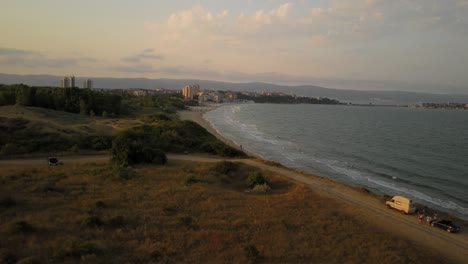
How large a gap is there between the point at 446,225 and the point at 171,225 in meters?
16.0

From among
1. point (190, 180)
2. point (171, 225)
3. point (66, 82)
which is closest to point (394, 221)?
point (190, 180)

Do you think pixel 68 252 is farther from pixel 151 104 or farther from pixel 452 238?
pixel 151 104

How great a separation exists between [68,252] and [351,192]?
20994 mm

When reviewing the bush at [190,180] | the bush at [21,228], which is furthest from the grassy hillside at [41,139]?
the bush at [21,228]

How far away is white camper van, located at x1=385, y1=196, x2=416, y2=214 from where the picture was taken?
2378 cm

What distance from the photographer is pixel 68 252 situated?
12.2 metres

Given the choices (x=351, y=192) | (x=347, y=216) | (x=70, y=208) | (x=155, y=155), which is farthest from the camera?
(x=155, y=155)

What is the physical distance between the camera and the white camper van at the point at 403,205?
936 inches

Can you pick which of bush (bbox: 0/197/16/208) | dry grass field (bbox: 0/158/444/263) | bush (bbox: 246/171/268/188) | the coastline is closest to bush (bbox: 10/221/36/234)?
dry grass field (bbox: 0/158/444/263)

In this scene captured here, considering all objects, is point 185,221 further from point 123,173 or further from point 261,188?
point 123,173

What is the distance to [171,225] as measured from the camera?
1593 centimetres

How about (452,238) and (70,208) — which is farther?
(452,238)

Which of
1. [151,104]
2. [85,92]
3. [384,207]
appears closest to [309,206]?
[384,207]

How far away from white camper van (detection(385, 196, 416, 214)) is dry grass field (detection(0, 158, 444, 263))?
4.66m
